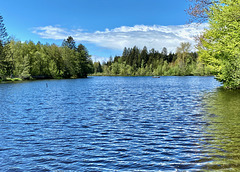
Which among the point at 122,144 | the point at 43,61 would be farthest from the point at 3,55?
the point at 122,144

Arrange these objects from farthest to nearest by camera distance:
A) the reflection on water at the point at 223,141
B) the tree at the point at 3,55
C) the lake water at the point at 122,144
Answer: the tree at the point at 3,55 < the lake water at the point at 122,144 < the reflection on water at the point at 223,141

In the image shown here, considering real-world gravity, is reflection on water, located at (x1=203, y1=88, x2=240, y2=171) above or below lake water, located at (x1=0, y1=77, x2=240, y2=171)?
above

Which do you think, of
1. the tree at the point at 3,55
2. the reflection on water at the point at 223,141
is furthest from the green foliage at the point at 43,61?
the reflection on water at the point at 223,141

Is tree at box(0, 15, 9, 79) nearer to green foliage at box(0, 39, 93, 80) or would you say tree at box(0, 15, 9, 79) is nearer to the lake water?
green foliage at box(0, 39, 93, 80)

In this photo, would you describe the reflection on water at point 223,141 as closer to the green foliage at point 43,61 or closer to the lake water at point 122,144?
the lake water at point 122,144

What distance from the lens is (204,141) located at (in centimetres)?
1213

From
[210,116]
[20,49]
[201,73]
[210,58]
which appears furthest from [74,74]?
[210,116]

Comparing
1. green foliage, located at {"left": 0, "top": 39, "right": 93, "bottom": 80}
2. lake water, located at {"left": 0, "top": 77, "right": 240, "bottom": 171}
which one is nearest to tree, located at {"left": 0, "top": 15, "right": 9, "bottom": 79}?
green foliage, located at {"left": 0, "top": 39, "right": 93, "bottom": 80}

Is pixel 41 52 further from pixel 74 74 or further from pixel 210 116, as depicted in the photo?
pixel 210 116

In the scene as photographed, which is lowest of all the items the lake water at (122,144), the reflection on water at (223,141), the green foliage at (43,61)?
the lake water at (122,144)

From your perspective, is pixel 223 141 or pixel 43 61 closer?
pixel 223 141

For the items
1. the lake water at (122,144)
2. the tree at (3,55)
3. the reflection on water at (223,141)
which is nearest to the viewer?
the reflection on water at (223,141)

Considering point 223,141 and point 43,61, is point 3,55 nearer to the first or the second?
point 43,61

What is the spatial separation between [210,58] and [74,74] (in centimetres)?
11042
